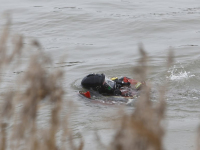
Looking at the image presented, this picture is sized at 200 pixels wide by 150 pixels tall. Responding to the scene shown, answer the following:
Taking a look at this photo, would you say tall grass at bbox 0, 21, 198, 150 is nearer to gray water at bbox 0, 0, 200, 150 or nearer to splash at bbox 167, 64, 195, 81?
gray water at bbox 0, 0, 200, 150

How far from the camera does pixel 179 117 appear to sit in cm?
711

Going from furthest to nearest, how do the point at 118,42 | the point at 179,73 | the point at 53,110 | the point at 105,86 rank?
the point at 118,42, the point at 179,73, the point at 105,86, the point at 53,110

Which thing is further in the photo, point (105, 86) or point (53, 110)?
point (105, 86)

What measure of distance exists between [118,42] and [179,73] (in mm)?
4172

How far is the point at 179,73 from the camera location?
10.1 meters

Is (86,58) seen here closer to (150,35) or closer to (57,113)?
(150,35)

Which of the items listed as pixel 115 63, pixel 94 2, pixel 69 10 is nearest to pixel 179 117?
pixel 115 63

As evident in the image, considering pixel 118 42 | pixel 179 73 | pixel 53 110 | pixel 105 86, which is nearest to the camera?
pixel 53 110

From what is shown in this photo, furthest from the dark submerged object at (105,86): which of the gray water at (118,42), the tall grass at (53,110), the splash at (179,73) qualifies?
the tall grass at (53,110)

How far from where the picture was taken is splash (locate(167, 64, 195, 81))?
31.8ft

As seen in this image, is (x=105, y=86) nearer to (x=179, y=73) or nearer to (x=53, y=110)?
(x=179, y=73)

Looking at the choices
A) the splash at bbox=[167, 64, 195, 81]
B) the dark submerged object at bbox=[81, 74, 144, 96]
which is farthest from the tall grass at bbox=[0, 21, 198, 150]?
the splash at bbox=[167, 64, 195, 81]

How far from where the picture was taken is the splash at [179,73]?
9695mm

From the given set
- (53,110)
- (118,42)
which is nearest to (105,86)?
(53,110)
